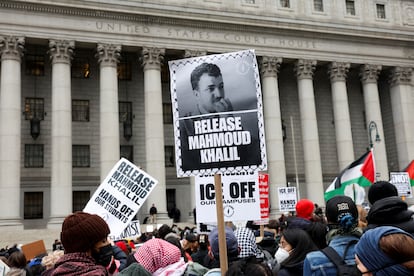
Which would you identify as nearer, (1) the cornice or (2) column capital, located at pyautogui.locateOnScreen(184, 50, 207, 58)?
(1) the cornice

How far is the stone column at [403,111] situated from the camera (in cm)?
4381

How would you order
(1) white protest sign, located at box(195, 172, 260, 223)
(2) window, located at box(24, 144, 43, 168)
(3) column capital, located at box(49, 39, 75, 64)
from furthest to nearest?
1. (2) window, located at box(24, 144, 43, 168)
2. (3) column capital, located at box(49, 39, 75, 64)
3. (1) white protest sign, located at box(195, 172, 260, 223)

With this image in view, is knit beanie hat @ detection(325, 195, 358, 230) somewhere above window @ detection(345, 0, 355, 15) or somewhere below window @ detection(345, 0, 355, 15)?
below

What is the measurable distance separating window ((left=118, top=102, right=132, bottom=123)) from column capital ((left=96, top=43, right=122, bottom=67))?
15.7 ft

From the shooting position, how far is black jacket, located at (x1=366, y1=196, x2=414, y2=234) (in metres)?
5.61

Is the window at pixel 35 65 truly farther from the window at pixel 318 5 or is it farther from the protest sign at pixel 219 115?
the protest sign at pixel 219 115

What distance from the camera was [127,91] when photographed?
133 ft

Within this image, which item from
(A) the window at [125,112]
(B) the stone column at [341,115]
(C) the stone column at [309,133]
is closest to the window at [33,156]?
(A) the window at [125,112]

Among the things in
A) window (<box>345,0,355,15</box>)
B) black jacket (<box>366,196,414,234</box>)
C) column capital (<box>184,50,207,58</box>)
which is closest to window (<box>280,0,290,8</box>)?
window (<box>345,0,355,15</box>)

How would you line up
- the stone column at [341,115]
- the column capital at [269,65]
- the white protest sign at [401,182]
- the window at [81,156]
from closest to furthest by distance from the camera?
the white protest sign at [401,182] → the window at [81,156] → the column capital at [269,65] → the stone column at [341,115]

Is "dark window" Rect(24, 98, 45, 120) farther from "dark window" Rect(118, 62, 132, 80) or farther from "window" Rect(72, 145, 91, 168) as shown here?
"dark window" Rect(118, 62, 132, 80)

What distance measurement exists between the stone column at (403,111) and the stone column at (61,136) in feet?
90.6

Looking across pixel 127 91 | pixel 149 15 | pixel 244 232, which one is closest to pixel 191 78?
pixel 244 232

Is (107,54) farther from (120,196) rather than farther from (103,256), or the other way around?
(103,256)
